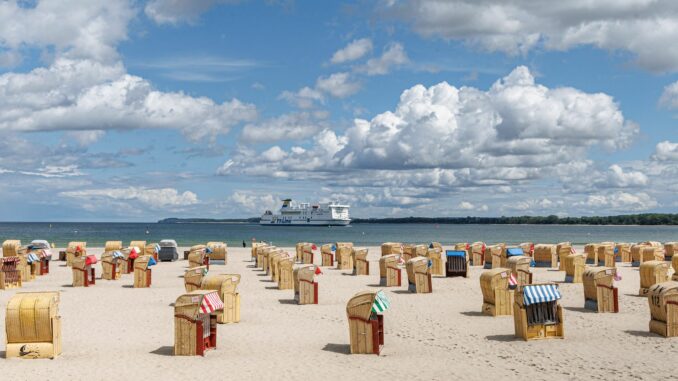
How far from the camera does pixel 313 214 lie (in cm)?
16100

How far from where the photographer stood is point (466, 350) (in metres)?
14.9

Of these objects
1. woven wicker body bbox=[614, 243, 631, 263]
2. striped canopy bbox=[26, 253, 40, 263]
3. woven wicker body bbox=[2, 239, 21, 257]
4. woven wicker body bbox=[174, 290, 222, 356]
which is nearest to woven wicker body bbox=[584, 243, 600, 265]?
woven wicker body bbox=[614, 243, 631, 263]

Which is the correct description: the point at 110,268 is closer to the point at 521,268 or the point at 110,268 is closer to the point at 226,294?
the point at 226,294

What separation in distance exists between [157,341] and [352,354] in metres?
4.55

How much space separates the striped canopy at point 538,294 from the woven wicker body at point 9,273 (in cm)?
2014

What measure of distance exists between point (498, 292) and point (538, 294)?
11.6 feet

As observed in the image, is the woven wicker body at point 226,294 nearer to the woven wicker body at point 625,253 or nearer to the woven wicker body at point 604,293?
the woven wicker body at point 604,293

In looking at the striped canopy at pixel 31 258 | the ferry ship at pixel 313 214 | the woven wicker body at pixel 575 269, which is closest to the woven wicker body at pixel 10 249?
the striped canopy at pixel 31 258

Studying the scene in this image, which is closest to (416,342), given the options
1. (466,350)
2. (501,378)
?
(466,350)

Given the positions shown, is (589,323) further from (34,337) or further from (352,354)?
(34,337)

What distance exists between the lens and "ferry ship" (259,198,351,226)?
15888cm

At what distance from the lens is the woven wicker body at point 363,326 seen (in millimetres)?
14302

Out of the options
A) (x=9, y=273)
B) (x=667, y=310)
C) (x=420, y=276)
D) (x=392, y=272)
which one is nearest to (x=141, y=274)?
(x=9, y=273)

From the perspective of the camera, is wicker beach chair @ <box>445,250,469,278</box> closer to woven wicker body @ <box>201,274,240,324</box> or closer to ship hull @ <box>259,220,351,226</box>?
woven wicker body @ <box>201,274,240,324</box>
